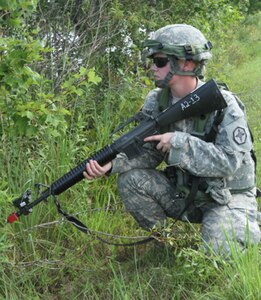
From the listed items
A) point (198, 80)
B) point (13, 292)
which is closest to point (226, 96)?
point (198, 80)

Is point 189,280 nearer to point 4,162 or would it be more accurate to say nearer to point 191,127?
point 191,127

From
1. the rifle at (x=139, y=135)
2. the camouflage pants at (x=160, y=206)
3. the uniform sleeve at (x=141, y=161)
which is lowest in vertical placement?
the camouflage pants at (x=160, y=206)

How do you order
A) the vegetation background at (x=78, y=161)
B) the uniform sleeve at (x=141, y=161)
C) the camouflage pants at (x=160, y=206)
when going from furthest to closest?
1. the uniform sleeve at (x=141, y=161)
2. the camouflage pants at (x=160, y=206)
3. the vegetation background at (x=78, y=161)

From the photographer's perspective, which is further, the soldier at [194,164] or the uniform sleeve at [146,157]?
the uniform sleeve at [146,157]

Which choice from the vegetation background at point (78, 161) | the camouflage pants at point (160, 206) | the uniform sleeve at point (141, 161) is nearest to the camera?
the vegetation background at point (78, 161)

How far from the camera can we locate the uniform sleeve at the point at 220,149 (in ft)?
9.30

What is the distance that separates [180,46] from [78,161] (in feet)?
4.27

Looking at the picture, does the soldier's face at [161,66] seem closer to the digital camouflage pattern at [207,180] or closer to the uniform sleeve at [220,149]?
the digital camouflage pattern at [207,180]

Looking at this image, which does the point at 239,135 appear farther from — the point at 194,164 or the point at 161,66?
the point at 161,66

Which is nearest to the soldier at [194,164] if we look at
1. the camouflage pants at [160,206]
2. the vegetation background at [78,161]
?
the camouflage pants at [160,206]

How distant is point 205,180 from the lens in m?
2.99

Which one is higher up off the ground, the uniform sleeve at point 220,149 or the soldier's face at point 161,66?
the soldier's face at point 161,66

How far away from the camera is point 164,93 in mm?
3152

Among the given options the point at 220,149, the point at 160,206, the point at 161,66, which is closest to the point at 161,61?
the point at 161,66
